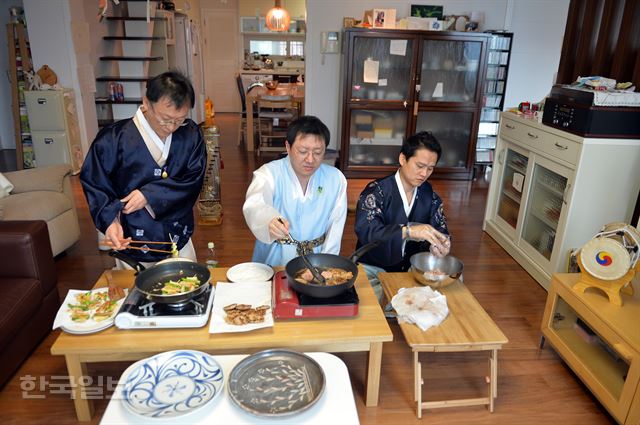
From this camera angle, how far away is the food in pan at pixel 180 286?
5.32 feet

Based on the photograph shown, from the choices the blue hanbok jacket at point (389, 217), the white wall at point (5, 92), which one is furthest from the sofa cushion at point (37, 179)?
the white wall at point (5, 92)

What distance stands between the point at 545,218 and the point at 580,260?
117 cm

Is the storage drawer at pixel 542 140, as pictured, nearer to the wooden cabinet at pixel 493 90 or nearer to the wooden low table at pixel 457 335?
the wooden low table at pixel 457 335

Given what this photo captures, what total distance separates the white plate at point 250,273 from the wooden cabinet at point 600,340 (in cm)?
140

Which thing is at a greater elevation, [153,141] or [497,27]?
[497,27]

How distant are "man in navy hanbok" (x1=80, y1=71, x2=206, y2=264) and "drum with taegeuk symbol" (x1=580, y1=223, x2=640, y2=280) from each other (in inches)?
72.2

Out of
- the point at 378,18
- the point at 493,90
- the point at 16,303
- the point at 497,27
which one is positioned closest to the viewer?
the point at 16,303

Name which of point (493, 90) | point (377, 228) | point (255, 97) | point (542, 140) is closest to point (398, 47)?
point (493, 90)

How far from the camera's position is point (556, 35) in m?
5.59

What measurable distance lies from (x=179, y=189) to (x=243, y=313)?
785 mm

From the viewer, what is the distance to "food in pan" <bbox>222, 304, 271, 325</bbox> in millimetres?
1576

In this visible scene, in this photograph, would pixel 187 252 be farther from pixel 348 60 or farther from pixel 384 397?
pixel 348 60

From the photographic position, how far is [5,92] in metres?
6.43

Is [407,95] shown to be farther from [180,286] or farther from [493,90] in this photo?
[180,286]
